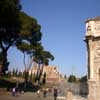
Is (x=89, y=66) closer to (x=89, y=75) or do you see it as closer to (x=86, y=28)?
(x=89, y=75)

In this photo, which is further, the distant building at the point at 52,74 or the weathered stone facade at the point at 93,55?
the distant building at the point at 52,74

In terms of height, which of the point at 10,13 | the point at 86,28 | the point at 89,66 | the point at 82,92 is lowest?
the point at 82,92

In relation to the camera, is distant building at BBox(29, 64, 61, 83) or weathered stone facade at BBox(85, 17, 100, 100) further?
distant building at BBox(29, 64, 61, 83)

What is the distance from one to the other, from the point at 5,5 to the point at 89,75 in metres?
9.26

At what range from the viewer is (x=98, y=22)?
20.9m

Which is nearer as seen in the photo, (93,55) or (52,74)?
(93,55)

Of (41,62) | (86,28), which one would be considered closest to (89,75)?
(86,28)

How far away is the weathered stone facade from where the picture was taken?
65.1ft

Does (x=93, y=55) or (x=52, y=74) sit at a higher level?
(x=52, y=74)

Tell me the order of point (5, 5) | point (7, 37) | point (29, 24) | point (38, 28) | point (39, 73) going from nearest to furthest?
1. point (5, 5)
2. point (7, 37)
3. point (29, 24)
4. point (38, 28)
5. point (39, 73)

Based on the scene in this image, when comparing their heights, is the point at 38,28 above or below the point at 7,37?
above

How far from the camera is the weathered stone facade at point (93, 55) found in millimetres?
19844

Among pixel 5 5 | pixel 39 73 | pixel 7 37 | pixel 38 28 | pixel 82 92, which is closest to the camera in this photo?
pixel 5 5

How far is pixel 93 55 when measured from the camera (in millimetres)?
20562
